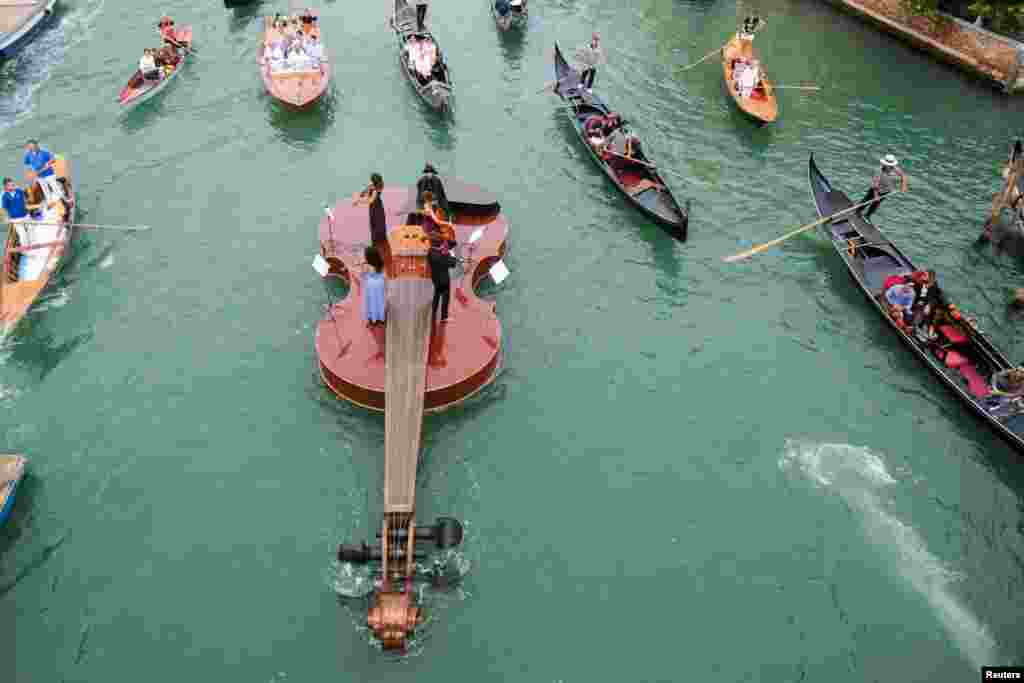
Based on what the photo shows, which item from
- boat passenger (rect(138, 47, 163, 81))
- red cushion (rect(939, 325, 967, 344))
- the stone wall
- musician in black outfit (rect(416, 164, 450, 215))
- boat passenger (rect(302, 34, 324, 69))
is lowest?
red cushion (rect(939, 325, 967, 344))

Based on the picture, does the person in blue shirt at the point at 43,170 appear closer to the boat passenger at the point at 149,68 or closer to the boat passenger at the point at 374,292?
the boat passenger at the point at 149,68

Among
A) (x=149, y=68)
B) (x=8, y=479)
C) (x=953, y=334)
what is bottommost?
(x=8, y=479)

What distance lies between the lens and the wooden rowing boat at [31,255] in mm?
15502

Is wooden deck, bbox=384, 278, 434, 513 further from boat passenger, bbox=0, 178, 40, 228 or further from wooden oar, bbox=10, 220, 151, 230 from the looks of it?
boat passenger, bbox=0, 178, 40, 228

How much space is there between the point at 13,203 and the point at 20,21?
15.7 metres

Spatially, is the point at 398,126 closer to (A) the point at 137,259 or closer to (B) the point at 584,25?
(A) the point at 137,259

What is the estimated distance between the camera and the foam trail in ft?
35.0

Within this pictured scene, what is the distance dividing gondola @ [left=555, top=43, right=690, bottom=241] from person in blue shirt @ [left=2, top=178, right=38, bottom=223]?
46.2ft

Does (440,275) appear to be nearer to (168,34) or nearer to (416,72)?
(416,72)

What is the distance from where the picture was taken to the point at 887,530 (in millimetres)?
11984

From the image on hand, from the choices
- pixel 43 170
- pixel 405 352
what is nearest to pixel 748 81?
pixel 405 352

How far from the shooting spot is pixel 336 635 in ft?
33.5

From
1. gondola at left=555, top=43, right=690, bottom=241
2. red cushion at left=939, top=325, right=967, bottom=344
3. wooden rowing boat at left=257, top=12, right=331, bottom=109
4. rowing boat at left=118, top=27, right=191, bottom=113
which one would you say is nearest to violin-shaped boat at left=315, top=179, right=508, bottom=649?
gondola at left=555, top=43, right=690, bottom=241

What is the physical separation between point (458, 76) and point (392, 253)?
13878 millimetres
